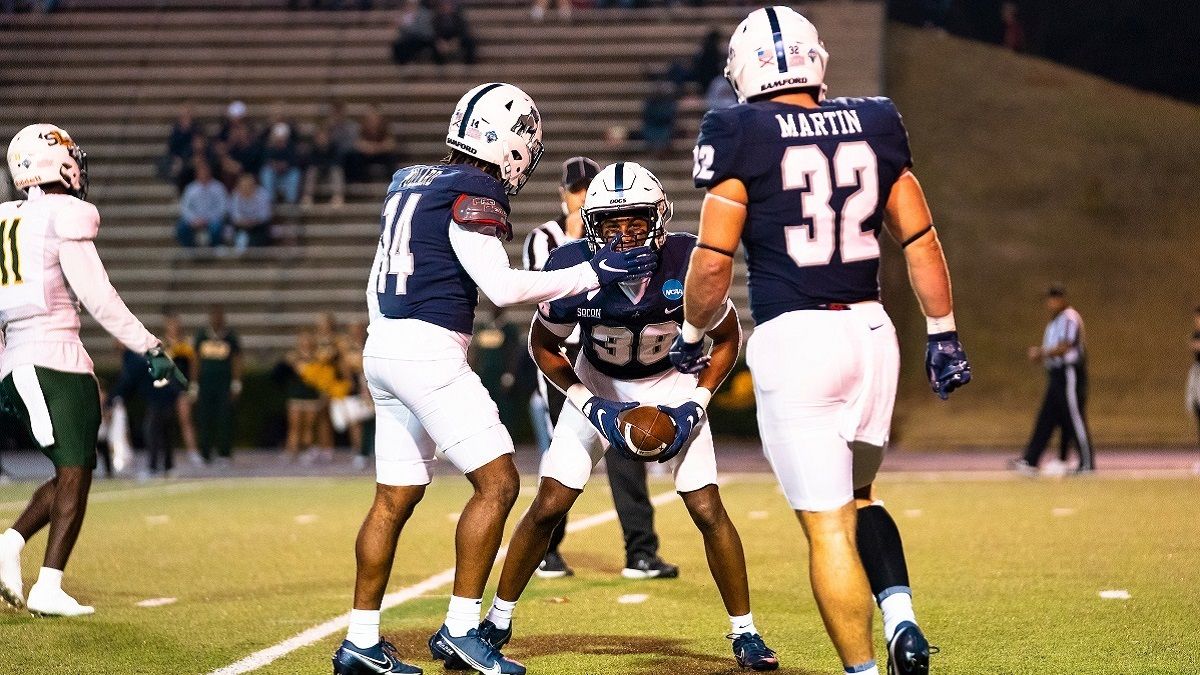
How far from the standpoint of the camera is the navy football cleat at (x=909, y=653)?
14.6 feet

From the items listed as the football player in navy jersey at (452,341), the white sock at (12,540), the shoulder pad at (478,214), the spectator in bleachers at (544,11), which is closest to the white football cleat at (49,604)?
the white sock at (12,540)

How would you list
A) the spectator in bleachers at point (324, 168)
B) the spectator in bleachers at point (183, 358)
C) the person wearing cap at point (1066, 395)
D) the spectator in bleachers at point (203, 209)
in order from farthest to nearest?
the spectator in bleachers at point (324, 168) < the spectator in bleachers at point (203, 209) < the spectator in bleachers at point (183, 358) < the person wearing cap at point (1066, 395)

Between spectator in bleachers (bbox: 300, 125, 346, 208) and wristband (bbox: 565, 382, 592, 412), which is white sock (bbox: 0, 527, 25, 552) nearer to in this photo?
wristband (bbox: 565, 382, 592, 412)

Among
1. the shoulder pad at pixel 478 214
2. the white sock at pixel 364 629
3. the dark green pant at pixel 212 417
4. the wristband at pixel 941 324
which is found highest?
the shoulder pad at pixel 478 214

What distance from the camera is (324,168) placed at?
72.4 feet

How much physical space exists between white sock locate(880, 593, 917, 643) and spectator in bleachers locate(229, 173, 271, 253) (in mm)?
17616

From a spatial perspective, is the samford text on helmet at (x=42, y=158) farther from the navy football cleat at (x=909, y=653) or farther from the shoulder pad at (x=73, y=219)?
the navy football cleat at (x=909, y=653)

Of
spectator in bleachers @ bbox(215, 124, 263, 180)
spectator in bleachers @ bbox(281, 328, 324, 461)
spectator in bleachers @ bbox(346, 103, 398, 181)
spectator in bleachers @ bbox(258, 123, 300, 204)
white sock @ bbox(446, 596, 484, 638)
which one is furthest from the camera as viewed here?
spectator in bleachers @ bbox(346, 103, 398, 181)

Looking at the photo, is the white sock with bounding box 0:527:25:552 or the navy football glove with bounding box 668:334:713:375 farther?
the white sock with bounding box 0:527:25:552

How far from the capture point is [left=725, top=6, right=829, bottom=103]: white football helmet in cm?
445

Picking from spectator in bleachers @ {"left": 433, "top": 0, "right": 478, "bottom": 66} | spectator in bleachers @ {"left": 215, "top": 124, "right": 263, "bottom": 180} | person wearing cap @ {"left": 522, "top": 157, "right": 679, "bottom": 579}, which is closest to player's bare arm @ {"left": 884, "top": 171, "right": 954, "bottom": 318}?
person wearing cap @ {"left": 522, "top": 157, "right": 679, "bottom": 579}

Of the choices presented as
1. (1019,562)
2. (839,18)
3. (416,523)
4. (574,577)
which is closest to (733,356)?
(574,577)

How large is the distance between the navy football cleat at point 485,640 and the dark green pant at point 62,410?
218cm

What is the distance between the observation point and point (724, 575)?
5.62 m
